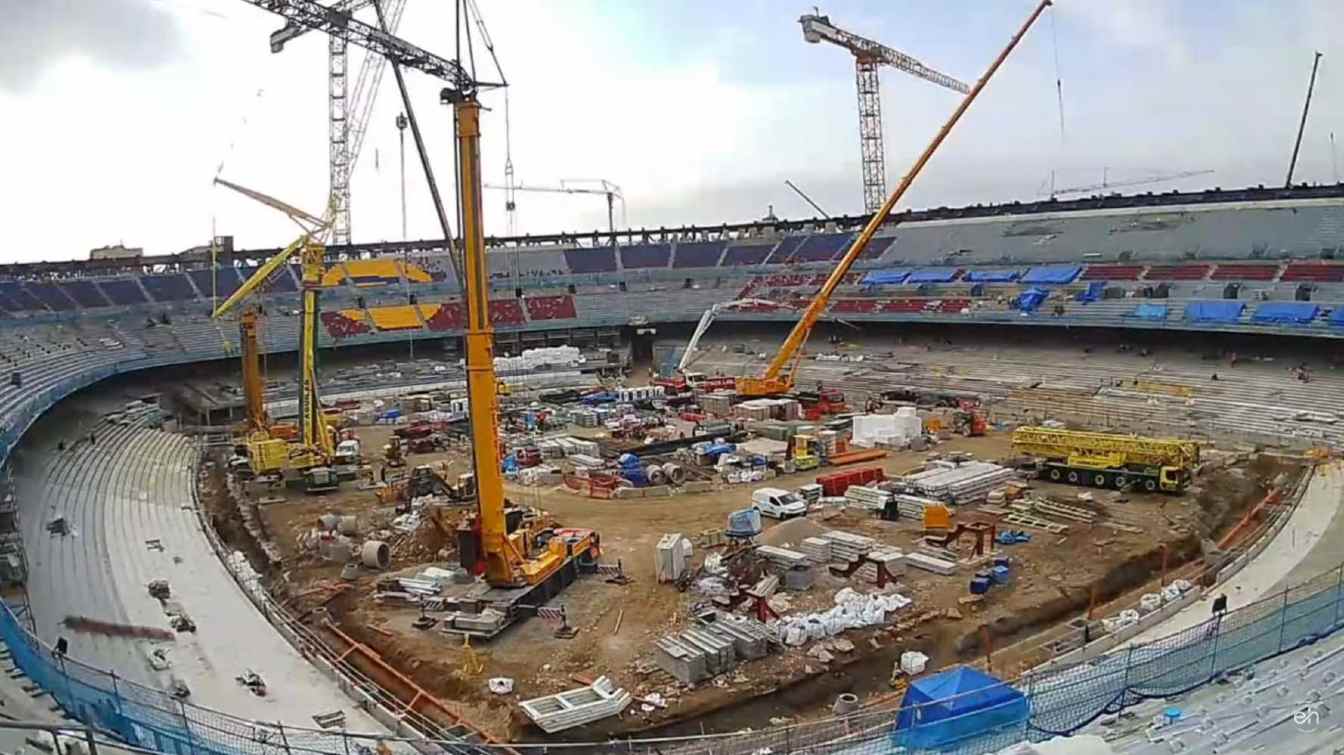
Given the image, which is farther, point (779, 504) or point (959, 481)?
point (959, 481)

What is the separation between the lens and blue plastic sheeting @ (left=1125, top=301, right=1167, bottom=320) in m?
40.2

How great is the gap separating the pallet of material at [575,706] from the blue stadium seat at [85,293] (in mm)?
45607

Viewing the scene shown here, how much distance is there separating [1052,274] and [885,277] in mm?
9735

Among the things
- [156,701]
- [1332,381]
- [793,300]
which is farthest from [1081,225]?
[156,701]

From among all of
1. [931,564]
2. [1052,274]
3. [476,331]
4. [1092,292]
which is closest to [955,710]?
[931,564]

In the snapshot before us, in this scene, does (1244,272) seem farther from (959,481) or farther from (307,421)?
(307,421)

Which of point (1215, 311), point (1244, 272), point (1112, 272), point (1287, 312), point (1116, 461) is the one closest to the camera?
point (1116, 461)

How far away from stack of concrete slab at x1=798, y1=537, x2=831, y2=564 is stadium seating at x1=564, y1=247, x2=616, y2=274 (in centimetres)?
4711

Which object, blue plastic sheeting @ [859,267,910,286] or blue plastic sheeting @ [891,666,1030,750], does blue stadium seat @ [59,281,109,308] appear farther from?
blue plastic sheeting @ [891,666,1030,750]

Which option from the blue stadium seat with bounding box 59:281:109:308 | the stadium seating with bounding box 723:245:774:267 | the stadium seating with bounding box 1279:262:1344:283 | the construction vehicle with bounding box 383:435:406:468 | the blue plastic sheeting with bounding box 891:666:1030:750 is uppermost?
the stadium seating with bounding box 723:245:774:267

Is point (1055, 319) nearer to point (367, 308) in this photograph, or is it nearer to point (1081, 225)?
point (1081, 225)

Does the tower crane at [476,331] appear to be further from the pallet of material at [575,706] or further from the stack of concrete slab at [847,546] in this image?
the stack of concrete slab at [847,546]

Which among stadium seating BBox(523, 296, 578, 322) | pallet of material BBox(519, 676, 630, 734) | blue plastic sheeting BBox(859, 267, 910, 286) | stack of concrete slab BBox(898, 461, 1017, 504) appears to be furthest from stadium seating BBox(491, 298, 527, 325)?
pallet of material BBox(519, 676, 630, 734)

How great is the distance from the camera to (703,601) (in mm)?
17422
